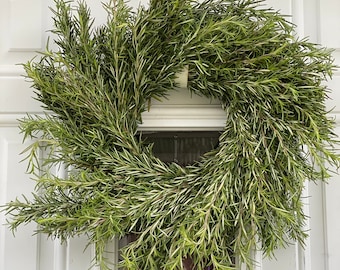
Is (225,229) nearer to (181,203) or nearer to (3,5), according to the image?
(181,203)

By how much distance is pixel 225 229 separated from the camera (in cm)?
86

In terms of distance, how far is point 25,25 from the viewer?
1.06 m

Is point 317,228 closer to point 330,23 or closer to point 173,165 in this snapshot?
point 173,165

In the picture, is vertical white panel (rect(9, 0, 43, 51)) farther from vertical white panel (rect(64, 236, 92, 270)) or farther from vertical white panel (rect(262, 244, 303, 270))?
vertical white panel (rect(262, 244, 303, 270))

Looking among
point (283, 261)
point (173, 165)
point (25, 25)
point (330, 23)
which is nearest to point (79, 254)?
point (173, 165)

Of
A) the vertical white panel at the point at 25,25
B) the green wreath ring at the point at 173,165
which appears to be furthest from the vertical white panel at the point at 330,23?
the vertical white panel at the point at 25,25

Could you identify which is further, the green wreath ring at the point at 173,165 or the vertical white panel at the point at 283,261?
the vertical white panel at the point at 283,261

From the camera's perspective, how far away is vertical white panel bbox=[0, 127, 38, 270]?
100cm

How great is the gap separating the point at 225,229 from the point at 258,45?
38 cm

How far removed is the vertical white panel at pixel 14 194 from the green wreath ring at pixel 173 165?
11 centimetres

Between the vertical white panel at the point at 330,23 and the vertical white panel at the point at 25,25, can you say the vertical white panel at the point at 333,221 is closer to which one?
the vertical white panel at the point at 330,23

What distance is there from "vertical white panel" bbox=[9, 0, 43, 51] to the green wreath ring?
15 cm

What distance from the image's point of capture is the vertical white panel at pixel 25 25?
105 centimetres

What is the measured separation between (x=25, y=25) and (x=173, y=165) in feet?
1.72
